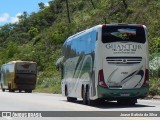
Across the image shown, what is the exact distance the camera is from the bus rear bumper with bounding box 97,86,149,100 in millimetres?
22578

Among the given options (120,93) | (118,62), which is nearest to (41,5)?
(118,62)

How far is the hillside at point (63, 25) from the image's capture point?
2059 inches

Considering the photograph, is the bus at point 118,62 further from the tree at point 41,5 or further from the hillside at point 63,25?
the tree at point 41,5

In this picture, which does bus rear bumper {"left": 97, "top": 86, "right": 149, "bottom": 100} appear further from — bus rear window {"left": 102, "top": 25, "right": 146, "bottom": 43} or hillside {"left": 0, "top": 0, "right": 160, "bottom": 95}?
hillside {"left": 0, "top": 0, "right": 160, "bottom": 95}

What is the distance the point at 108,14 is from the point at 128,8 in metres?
6.70

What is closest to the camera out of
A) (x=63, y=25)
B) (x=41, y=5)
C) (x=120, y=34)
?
(x=120, y=34)

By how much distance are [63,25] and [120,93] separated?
6240cm

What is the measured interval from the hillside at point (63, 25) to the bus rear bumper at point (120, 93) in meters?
9.99

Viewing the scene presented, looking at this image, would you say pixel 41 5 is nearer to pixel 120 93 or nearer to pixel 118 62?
pixel 118 62

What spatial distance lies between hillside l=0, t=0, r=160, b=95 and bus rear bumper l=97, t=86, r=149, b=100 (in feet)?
32.8

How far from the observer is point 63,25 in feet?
277

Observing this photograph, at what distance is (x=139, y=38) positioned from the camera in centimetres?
2308

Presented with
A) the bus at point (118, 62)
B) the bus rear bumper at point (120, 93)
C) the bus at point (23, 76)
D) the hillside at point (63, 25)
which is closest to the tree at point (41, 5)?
the hillside at point (63, 25)

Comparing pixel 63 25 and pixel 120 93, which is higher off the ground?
pixel 63 25
